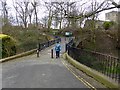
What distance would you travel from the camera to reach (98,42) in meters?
57.8

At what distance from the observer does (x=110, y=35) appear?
63375 millimetres

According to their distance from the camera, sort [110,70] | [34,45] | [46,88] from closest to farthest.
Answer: [46,88] < [110,70] < [34,45]

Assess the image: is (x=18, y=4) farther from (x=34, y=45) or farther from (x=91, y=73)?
(x=91, y=73)

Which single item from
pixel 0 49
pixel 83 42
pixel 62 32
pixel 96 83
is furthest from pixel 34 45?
pixel 62 32

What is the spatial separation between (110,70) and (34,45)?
91.2ft

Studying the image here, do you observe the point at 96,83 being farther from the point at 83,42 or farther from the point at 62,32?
the point at 62,32

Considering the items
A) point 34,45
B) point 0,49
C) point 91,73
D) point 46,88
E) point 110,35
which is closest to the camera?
point 46,88

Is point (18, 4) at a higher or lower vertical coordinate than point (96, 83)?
higher

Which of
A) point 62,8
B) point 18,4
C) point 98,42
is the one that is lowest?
point 98,42

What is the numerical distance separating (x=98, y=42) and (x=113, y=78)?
4803cm

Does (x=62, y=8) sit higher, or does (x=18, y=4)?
(x=18, y=4)

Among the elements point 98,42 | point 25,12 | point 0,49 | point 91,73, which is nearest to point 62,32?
point 25,12

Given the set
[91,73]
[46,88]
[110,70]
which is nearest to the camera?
[46,88]

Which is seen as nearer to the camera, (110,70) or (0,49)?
(110,70)
